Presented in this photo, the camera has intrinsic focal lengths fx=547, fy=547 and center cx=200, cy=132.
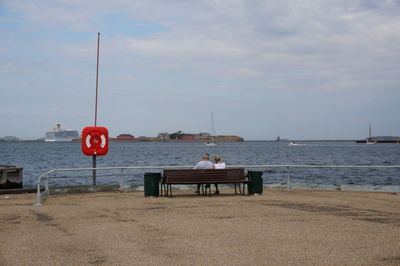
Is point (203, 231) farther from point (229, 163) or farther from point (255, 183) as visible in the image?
point (229, 163)

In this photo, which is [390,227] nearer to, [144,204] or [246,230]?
[246,230]

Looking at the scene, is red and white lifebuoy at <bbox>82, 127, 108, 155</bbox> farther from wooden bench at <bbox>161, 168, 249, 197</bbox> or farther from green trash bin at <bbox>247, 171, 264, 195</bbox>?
green trash bin at <bbox>247, 171, 264, 195</bbox>

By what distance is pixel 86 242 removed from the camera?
841 centimetres

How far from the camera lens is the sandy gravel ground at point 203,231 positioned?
728 cm

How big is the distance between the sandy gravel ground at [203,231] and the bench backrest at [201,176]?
92 centimetres

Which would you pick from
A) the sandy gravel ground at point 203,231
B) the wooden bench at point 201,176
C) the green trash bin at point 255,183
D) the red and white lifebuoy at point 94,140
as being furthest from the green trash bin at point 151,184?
the red and white lifebuoy at point 94,140

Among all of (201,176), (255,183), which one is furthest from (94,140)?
(255,183)

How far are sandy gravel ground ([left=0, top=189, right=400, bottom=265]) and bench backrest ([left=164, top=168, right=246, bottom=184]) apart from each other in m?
0.92

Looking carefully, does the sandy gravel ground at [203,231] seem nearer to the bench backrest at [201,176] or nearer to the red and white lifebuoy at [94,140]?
the bench backrest at [201,176]

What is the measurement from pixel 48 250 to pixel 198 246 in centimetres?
216

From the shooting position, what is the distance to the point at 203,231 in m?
9.20

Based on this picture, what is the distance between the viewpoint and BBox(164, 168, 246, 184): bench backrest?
1508 centimetres

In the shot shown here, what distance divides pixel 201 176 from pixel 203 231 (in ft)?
19.7

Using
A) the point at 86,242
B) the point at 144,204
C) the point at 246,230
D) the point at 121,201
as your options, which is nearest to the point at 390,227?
the point at 246,230
